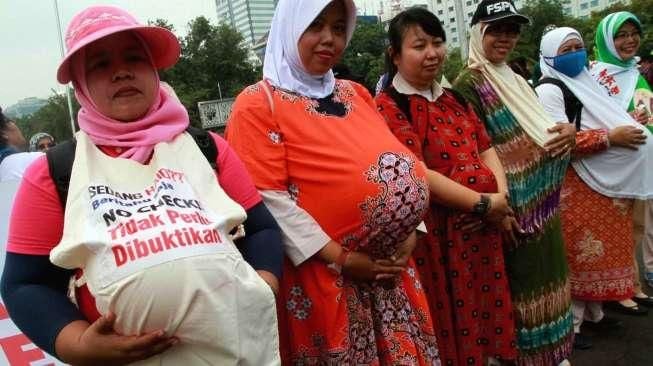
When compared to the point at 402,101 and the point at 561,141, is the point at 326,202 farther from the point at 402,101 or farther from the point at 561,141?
the point at 561,141

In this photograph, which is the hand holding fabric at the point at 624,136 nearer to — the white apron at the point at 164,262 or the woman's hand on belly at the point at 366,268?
the woman's hand on belly at the point at 366,268

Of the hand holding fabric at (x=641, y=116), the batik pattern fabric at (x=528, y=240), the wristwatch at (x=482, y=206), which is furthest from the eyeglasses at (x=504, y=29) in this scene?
the hand holding fabric at (x=641, y=116)

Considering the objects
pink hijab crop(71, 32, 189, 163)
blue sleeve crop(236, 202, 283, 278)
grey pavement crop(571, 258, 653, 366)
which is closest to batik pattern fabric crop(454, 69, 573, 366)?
grey pavement crop(571, 258, 653, 366)

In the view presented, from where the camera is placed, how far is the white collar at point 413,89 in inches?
91.2

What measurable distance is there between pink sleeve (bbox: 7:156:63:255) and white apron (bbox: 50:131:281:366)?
0.28ft

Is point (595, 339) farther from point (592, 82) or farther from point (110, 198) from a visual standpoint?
point (110, 198)

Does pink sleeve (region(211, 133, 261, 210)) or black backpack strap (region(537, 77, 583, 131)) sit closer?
pink sleeve (region(211, 133, 261, 210))

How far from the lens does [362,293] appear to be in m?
1.87

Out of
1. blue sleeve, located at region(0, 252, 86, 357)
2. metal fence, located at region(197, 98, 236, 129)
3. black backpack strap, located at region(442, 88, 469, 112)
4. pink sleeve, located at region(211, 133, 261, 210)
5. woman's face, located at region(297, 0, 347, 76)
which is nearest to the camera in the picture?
blue sleeve, located at region(0, 252, 86, 357)

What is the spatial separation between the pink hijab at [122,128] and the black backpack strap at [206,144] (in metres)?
0.06

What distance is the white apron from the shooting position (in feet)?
3.71

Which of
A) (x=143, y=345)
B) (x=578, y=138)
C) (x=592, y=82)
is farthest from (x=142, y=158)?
(x=592, y=82)

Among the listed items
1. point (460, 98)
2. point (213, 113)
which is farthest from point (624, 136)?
point (213, 113)

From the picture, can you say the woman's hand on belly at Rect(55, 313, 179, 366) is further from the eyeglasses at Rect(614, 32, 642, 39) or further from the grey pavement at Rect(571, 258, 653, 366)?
the eyeglasses at Rect(614, 32, 642, 39)
